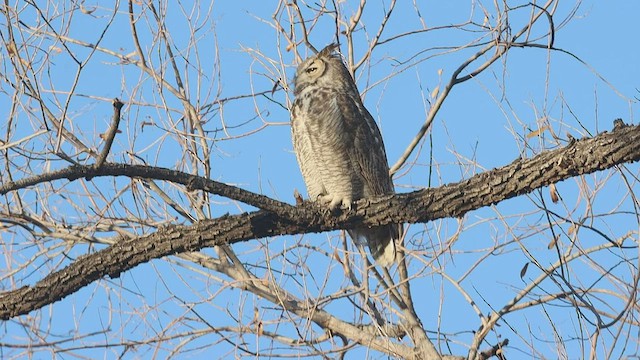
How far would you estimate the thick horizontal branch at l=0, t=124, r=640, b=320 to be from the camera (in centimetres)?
342

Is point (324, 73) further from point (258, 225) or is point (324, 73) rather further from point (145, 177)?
point (145, 177)

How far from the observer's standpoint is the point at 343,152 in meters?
4.64

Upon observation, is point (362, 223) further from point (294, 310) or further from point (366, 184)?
point (294, 310)

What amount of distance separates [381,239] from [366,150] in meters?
0.49

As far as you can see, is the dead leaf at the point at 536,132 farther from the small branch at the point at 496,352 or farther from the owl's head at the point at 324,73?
the owl's head at the point at 324,73

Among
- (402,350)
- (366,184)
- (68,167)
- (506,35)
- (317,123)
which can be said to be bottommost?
(402,350)

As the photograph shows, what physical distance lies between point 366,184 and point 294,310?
799 mm

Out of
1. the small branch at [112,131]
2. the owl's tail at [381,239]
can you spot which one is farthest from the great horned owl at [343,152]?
the small branch at [112,131]

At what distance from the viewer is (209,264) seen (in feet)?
17.8

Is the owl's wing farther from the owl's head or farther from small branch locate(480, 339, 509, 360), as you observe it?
small branch locate(480, 339, 509, 360)

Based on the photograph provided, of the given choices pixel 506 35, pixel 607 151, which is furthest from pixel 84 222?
pixel 607 151

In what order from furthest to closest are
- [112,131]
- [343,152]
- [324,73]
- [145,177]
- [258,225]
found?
[324,73], [343,152], [258,225], [145,177], [112,131]

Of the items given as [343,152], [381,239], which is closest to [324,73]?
[343,152]

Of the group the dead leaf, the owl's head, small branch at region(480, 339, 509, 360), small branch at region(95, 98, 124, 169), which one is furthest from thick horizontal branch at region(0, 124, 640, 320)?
the owl's head
